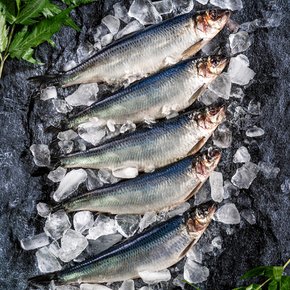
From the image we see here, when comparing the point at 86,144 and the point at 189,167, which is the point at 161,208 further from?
the point at 86,144

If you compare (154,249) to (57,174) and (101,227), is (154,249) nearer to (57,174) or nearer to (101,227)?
(101,227)

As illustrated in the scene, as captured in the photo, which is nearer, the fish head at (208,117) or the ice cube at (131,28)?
the fish head at (208,117)

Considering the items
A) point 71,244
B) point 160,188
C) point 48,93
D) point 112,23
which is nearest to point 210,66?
point 112,23

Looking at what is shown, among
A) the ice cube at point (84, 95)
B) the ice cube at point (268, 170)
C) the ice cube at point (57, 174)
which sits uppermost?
the ice cube at point (84, 95)

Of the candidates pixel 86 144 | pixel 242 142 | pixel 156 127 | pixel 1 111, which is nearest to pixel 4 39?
pixel 1 111

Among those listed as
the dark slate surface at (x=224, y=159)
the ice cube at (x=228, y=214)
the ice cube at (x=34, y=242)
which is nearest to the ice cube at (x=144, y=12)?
the dark slate surface at (x=224, y=159)

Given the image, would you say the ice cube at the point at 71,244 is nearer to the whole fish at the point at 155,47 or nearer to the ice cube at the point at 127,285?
the ice cube at the point at 127,285
